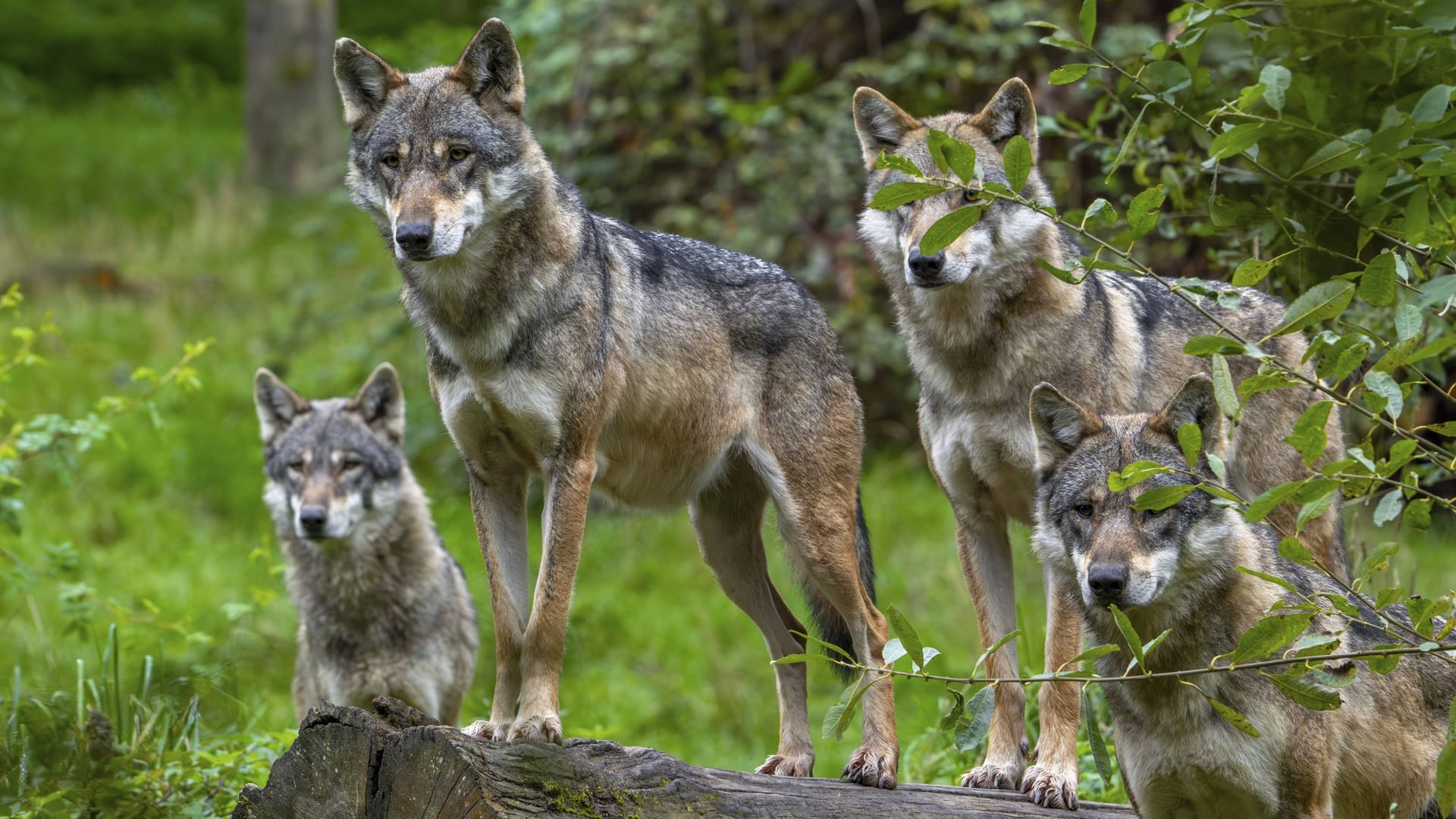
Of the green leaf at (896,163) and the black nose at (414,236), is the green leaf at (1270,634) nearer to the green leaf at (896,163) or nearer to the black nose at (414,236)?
the green leaf at (896,163)

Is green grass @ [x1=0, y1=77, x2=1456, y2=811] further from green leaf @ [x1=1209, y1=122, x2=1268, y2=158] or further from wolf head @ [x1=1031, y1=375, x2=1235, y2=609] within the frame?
green leaf @ [x1=1209, y1=122, x2=1268, y2=158]

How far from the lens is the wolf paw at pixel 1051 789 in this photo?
4.95 meters

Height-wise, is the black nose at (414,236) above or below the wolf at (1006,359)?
above

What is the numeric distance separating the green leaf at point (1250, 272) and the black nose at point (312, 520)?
512 centimetres

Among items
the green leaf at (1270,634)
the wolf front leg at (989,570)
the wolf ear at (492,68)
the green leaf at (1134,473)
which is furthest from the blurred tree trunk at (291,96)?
the green leaf at (1270,634)

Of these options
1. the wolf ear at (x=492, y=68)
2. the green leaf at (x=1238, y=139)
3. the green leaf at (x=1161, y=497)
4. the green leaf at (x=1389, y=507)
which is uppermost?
the wolf ear at (x=492, y=68)

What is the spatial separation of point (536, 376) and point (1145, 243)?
7.51m

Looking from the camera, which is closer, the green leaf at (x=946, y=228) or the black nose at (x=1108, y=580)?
the green leaf at (x=946, y=228)

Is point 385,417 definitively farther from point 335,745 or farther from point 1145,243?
point 1145,243

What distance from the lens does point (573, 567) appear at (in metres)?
4.81

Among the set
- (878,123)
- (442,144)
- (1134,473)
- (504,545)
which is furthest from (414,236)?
(1134,473)

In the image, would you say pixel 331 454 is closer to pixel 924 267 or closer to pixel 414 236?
pixel 414 236

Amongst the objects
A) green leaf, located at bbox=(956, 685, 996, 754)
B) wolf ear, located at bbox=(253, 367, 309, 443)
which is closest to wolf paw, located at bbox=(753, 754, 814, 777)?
green leaf, located at bbox=(956, 685, 996, 754)

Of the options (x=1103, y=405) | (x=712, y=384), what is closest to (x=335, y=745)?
(x=712, y=384)
